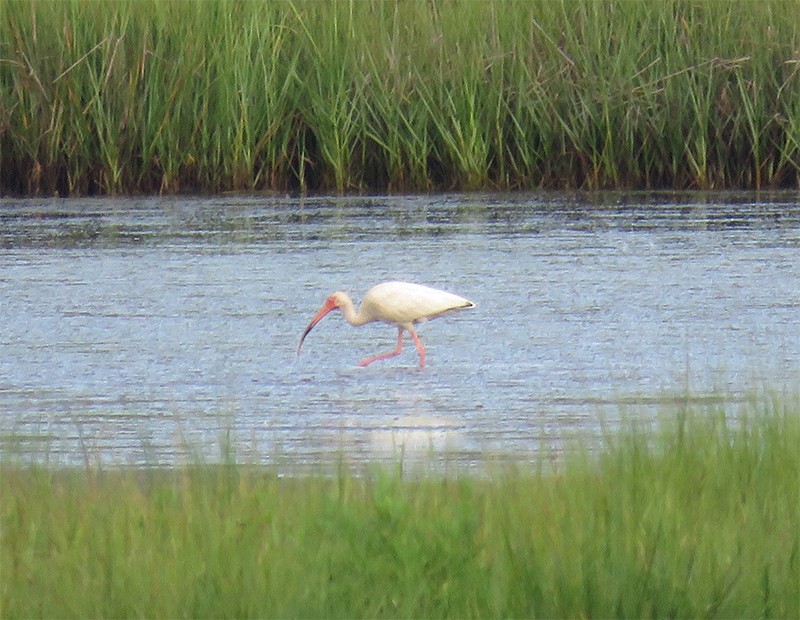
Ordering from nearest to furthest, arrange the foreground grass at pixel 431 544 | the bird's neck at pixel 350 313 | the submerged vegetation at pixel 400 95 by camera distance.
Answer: the foreground grass at pixel 431 544
the bird's neck at pixel 350 313
the submerged vegetation at pixel 400 95

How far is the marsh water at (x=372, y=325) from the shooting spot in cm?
572

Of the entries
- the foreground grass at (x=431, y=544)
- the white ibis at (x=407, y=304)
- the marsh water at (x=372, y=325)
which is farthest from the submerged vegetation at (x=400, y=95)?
the foreground grass at (x=431, y=544)

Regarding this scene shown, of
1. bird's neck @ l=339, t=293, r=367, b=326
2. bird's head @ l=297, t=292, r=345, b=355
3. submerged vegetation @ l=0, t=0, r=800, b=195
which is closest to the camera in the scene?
bird's head @ l=297, t=292, r=345, b=355

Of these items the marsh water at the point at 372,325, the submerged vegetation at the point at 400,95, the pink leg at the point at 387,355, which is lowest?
the pink leg at the point at 387,355

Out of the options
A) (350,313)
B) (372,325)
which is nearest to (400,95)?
(372,325)

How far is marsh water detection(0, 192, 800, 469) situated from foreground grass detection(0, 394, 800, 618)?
0.35 meters

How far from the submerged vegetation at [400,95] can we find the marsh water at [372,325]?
0.37 meters

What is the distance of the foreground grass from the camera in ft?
10.8

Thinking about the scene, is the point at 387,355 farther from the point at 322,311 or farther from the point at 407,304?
the point at 322,311

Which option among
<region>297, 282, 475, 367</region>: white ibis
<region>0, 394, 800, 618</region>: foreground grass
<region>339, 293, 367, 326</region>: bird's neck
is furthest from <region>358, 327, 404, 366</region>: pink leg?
<region>0, 394, 800, 618</region>: foreground grass

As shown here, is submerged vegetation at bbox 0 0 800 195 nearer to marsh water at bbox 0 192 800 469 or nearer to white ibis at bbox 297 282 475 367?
marsh water at bbox 0 192 800 469

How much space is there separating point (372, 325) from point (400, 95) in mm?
4363

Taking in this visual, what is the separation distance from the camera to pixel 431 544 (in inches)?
138

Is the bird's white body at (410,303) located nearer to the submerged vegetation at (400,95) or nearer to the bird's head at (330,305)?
the bird's head at (330,305)
